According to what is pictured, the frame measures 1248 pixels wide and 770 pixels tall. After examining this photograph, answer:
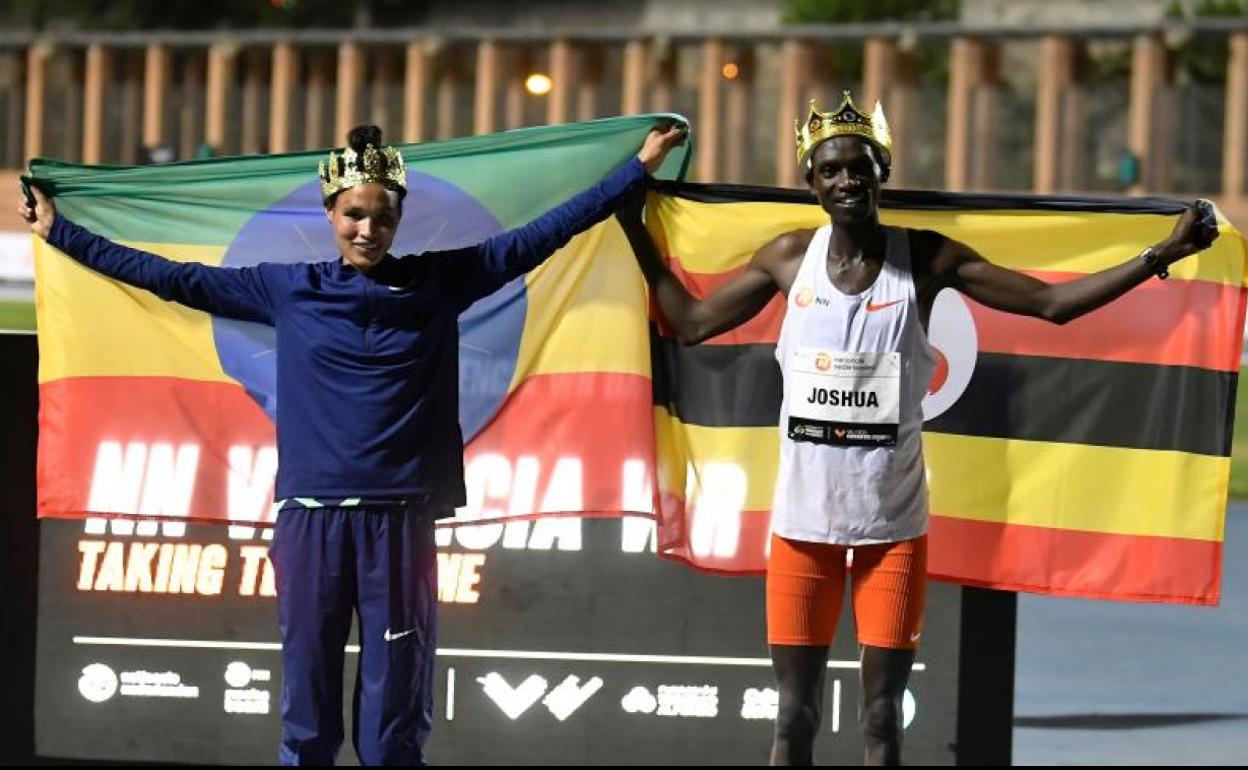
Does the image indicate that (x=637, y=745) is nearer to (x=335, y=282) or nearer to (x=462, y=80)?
(x=335, y=282)

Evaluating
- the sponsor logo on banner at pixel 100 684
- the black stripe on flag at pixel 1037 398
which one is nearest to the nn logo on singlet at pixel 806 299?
the black stripe on flag at pixel 1037 398

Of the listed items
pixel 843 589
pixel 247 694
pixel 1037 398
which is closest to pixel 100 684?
pixel 247 694

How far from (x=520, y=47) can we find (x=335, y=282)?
40.9 m

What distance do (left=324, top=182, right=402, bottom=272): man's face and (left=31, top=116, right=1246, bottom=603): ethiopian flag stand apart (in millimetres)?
944

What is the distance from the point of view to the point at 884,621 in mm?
5672

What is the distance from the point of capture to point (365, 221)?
5660 millimetres

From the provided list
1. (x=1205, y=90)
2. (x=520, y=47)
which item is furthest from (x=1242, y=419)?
Result: (x=520, y=47)

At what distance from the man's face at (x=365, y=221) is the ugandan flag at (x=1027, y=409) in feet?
3.30

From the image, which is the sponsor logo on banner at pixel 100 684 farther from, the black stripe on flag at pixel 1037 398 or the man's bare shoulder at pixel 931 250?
the man's bare shoulder at pixel 931 250

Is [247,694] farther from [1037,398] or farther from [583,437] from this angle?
[1037,398]

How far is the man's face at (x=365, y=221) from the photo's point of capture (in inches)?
223

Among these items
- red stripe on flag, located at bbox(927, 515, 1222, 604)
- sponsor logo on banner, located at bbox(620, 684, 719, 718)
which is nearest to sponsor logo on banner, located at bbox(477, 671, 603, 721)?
sponsor logo on banner, located at bbox(620, 684, 719, 718)

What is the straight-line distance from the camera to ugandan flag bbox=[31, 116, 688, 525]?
6.56 meters

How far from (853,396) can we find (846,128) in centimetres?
68
